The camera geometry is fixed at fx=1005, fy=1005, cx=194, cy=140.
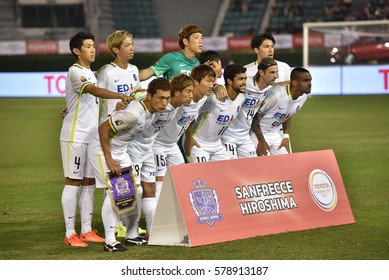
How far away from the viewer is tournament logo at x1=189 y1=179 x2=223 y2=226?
9.15 metres

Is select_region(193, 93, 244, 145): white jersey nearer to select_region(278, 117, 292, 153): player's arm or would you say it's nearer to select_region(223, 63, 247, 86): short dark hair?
select_region(223, 63, 247, 86): short dark hair

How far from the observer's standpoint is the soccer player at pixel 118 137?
29.5 feet

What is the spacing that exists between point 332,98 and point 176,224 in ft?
72.8

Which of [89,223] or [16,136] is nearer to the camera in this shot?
[89,223]

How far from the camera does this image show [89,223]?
32.2 ft

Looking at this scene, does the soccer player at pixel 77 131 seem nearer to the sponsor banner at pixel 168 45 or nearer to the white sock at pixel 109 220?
the white sock at pixel 109 220

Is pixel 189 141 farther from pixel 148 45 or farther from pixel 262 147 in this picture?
pixel 148 45

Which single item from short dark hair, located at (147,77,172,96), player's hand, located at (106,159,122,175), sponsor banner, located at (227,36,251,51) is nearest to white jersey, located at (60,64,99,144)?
player's hand, located at (106,159,122,175)

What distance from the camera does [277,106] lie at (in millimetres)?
10969

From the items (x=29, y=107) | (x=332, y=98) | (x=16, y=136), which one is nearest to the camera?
(x=16, y=136)

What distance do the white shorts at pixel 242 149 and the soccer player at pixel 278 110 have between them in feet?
0.62

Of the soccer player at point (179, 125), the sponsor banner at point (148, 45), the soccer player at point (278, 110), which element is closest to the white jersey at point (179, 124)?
the soccer player at point (179, 125)
